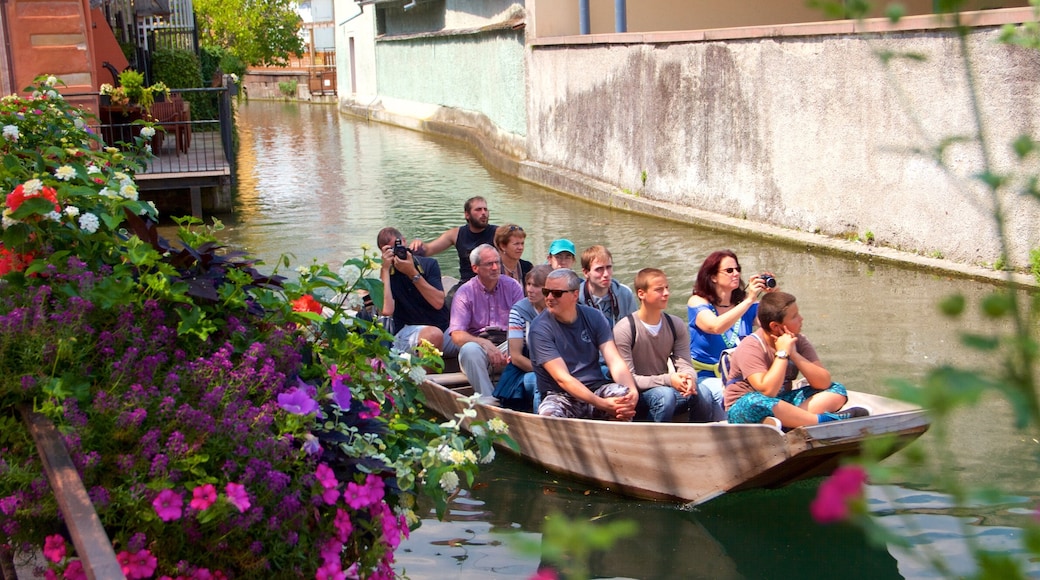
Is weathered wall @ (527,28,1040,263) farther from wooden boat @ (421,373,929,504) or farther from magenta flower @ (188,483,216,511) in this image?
magenta flower @ (188,483,216,511)

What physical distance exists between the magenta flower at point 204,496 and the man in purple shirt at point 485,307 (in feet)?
16.1

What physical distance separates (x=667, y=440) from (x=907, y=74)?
21.2 feet

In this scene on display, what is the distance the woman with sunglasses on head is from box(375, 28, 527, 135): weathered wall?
545 inches

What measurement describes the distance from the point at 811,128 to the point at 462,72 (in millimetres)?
17893

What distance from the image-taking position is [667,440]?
6121mm

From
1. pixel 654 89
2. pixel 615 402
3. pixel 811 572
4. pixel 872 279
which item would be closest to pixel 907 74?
pixel 872 279

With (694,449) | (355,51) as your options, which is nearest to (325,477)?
(694,449)

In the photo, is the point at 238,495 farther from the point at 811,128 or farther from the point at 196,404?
the point at 811,128

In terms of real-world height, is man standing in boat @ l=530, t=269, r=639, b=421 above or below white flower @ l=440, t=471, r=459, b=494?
below

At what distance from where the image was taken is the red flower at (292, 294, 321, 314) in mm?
3648

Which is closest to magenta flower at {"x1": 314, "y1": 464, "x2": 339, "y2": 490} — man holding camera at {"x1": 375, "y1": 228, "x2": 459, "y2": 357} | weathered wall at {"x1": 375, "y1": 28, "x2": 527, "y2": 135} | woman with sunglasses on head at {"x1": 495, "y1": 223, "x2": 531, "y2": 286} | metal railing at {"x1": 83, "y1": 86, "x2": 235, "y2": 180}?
man holding camera at {"x1": 375, "y1": 228, "x2": 459, "y2": 357}

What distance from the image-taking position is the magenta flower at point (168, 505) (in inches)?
112

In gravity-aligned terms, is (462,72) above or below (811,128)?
above

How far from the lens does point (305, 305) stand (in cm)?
365
